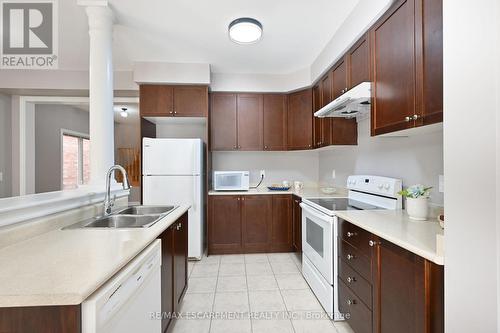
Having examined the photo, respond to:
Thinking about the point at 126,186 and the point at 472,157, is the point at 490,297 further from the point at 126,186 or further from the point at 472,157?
the point at 126,186

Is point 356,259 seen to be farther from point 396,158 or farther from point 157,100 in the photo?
point 157,100

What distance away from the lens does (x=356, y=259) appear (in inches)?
61.4

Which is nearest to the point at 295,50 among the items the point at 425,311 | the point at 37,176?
the point at 425,311

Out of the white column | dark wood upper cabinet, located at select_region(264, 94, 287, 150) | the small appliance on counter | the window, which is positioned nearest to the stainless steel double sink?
the white column

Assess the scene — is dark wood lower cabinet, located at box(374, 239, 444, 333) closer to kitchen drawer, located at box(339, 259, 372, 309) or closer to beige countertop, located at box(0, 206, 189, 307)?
kitchen drawer, located at box(339, 259, 372, 309)

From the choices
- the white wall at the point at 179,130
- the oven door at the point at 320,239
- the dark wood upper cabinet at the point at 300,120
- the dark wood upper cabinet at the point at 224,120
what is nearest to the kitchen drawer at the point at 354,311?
the oven door at the point at 320,239

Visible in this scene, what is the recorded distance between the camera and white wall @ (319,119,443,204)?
1604 millimetres

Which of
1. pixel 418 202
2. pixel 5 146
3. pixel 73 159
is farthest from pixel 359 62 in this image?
pixel 73 159

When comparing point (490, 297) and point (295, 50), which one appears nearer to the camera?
point (490, 297)

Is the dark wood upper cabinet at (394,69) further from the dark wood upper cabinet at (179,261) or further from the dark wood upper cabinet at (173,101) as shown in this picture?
the dark wood upper cabinet at (173,101)

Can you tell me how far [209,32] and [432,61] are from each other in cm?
203

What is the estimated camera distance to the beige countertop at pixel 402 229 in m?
1.01

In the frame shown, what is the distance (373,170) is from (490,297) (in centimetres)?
172

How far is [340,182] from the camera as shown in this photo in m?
3.09
